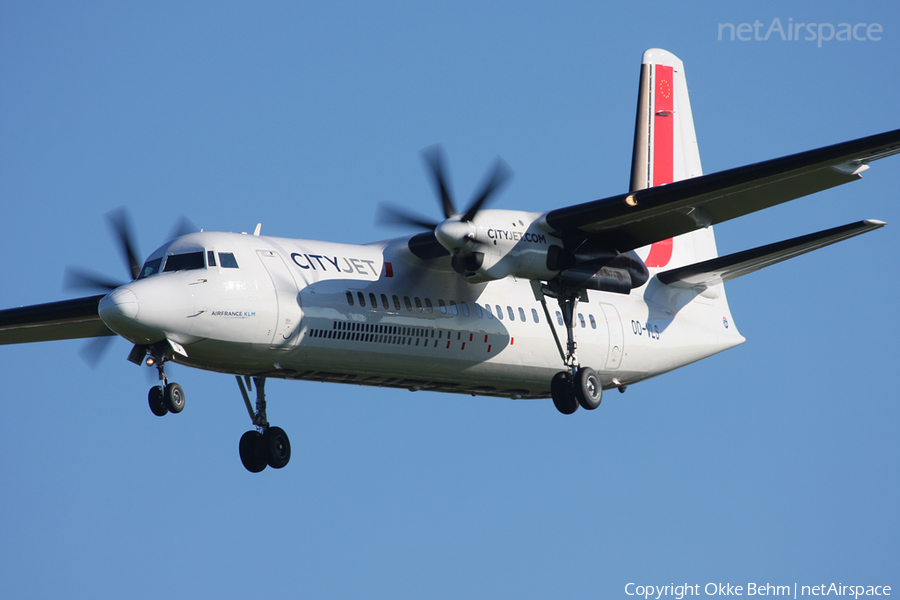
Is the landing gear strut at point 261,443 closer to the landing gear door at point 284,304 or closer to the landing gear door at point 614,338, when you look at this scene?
the landing gear door at point 284,304

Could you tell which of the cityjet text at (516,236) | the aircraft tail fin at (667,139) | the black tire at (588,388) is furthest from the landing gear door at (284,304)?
the aircraft tail fin at (667,139)

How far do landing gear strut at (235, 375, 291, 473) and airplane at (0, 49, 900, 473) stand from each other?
2 centimetres

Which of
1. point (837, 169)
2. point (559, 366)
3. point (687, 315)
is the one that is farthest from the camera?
point (687, 315)

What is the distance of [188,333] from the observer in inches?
587

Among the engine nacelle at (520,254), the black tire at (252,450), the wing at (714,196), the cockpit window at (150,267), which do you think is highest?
the wing at (714,196)

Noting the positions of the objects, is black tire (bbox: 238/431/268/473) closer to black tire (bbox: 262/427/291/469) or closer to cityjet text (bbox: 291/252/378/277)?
black tire (bbox: 262/427/291/469)

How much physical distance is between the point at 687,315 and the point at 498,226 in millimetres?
6772

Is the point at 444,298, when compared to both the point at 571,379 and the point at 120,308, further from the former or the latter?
the point at 120,308

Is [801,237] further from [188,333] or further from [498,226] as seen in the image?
[188,333]

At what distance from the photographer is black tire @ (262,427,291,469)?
17.9m

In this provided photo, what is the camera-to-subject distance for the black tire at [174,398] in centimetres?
1479

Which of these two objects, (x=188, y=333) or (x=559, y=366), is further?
(x=559, y=366)

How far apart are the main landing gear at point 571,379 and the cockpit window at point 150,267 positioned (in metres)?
6.08

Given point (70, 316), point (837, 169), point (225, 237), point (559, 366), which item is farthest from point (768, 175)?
point (70, 316)
